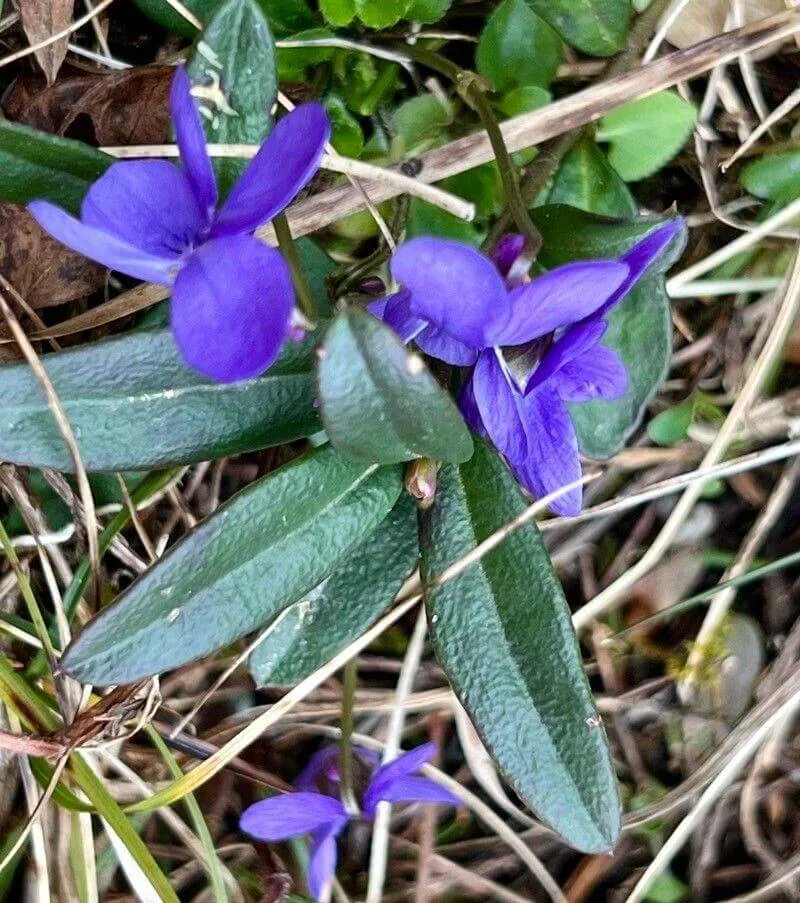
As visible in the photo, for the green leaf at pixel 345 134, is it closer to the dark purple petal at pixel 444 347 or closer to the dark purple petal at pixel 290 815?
the dark purple petal at pixel 444 347

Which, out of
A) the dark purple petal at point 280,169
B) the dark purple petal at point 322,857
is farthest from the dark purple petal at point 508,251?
the dark purple petal at point 322,857

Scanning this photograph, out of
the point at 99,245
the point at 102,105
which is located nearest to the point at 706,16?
the point at 102,105

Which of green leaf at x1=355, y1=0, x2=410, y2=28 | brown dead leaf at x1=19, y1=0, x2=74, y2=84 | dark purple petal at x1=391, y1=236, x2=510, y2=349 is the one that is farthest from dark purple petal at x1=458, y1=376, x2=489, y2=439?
brown dead leaf at x1=19, y1=0, x2=74, y2=84

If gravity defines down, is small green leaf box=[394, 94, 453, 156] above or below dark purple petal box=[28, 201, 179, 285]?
below

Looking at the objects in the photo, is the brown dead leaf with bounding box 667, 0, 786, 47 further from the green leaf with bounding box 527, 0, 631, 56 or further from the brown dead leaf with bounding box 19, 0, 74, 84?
the brown dead leaf with bounding box 19, 0, 74, 84

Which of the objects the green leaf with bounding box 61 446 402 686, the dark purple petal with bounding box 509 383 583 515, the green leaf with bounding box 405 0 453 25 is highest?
the green leaf with bounding box 405 0 453 25
